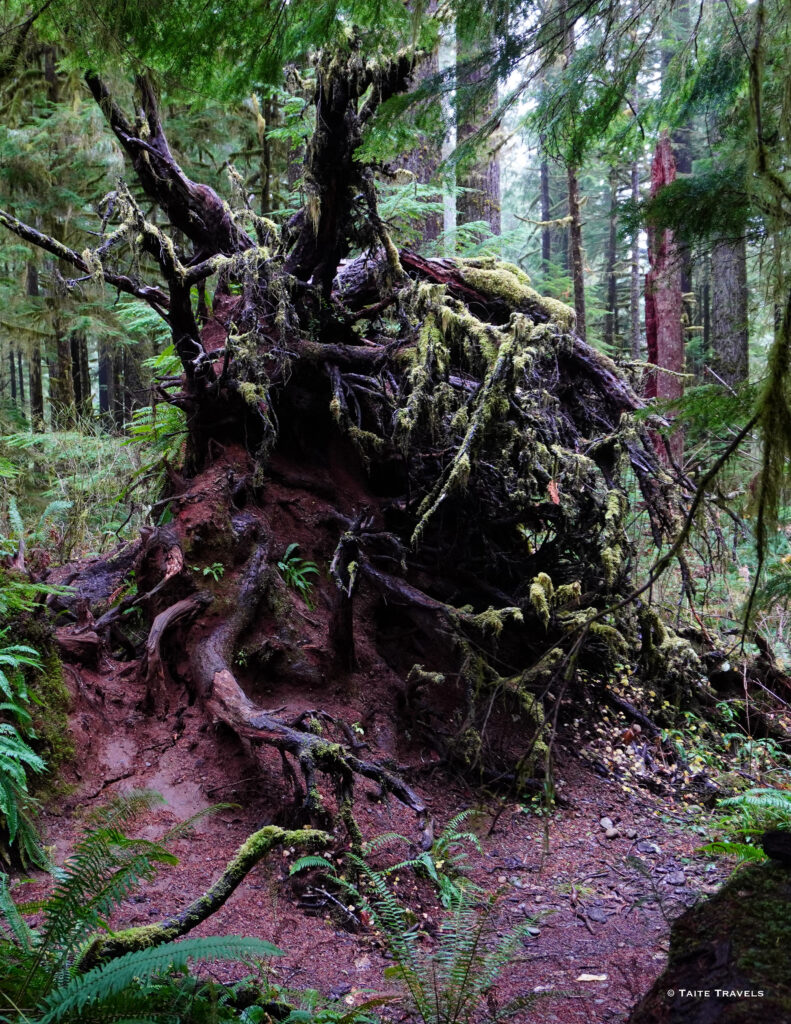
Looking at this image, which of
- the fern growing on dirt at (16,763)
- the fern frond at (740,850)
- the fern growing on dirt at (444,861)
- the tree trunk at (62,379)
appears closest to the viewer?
the fern growing on dirt at (16,763)

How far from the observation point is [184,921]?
258cm

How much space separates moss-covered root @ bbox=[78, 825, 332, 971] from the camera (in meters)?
2.34

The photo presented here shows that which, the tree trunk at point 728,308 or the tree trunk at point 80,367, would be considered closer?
the tree trunk at point 728,308

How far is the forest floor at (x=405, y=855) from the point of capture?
10.3 feet

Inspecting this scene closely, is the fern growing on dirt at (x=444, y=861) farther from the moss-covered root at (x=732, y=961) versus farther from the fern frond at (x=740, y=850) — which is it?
the moss-covered root at (x=732, y=961)

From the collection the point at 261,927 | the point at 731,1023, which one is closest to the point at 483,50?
the point at 731,1023

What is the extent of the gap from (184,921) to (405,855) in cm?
200

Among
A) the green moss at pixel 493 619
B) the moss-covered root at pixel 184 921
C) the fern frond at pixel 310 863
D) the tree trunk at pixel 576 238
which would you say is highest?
the tree trunk at pixel 576 238

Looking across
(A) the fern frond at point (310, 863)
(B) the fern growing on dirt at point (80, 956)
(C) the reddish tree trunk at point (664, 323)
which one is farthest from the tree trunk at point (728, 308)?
(B) the fern growing on dirt at point (80, 956)

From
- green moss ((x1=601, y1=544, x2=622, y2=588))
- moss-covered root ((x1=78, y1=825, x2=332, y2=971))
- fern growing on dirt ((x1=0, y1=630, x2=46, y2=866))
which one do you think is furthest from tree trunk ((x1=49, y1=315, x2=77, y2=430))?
moss-covered root ((x1=78, y1=825, x2=332, y2=971))

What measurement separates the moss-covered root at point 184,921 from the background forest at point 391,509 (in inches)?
0.6

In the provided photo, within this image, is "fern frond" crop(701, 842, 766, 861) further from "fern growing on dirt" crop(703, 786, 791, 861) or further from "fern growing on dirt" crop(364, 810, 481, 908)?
"fern growing on dirt" crop(364, 810, 481, 908)

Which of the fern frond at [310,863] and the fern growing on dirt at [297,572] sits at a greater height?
the fern growing on dirt at [297,572]

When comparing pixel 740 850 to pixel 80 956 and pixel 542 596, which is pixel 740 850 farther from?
pixel 80 956
